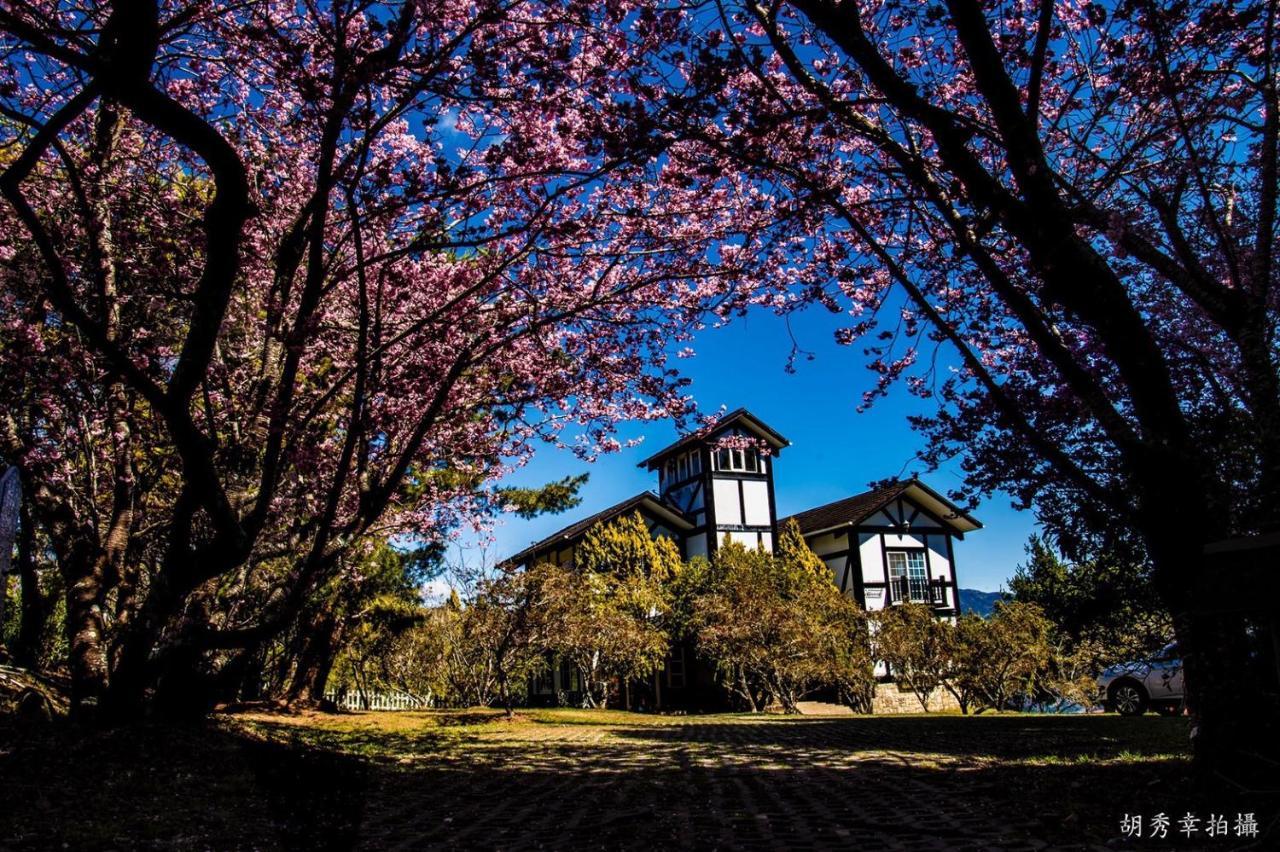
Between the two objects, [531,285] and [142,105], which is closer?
[142,105]

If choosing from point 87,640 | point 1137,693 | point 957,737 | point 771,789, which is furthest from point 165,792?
point 1137,693

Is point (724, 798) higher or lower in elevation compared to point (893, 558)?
lower

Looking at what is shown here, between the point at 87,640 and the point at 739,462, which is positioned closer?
the point at 87,640

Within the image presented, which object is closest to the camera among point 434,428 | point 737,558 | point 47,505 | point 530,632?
point 47,505

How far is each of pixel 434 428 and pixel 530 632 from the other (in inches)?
291

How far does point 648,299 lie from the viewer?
9789 millimetres

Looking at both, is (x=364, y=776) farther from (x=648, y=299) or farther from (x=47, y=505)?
(x=648, y=299)

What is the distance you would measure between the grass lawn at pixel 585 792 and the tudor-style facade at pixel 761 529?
17118 millimetres

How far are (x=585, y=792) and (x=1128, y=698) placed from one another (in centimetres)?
1699

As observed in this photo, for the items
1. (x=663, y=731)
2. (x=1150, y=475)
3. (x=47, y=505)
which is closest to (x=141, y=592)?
(x=47, y=505)

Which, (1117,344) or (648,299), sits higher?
(648,299)

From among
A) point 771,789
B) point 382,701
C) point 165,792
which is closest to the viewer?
point 165,792

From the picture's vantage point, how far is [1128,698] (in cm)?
1809
